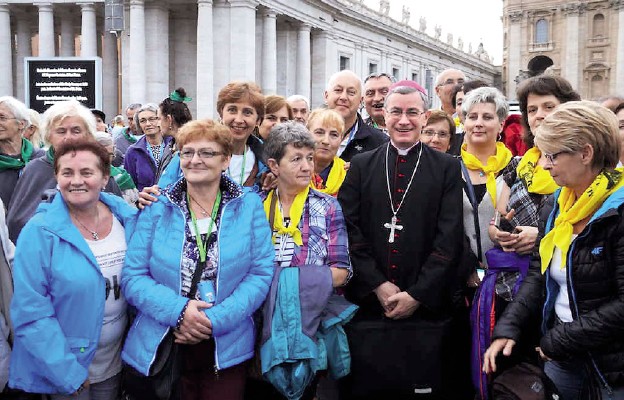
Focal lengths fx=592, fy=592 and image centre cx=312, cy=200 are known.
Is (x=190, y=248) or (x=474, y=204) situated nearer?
(x=190, y=248)

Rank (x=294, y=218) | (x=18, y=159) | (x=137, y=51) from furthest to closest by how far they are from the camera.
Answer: (x=137, y=51) < (x=18, y=159) < (x=294, y=218)

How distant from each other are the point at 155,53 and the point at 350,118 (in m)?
20.5

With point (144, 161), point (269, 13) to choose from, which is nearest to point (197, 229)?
point (144, 161)

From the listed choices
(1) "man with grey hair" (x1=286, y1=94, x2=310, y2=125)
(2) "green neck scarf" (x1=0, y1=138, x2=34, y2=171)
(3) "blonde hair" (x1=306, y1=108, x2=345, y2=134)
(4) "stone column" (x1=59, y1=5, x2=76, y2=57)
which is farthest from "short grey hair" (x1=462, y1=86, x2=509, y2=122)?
(4) "stone column" (x1=59, y1=5, x2=76, y2=57)

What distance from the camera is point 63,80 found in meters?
12.7

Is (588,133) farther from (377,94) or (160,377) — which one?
(377,94)

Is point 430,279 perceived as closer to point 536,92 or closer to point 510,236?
point 510,236

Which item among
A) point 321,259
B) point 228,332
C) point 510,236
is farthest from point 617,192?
point 228,332

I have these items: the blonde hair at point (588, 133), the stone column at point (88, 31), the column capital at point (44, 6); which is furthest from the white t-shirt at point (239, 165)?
the column capital at point (44, 6)

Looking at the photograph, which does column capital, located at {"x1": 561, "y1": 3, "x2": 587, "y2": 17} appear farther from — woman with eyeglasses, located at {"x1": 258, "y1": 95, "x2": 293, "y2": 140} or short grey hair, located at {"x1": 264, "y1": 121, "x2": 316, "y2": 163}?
short grey hair, located at {"x1": 264, "y1": 121, "x2": 316, "y2": 163}

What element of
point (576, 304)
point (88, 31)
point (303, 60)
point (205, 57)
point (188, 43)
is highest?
point (88, 31)

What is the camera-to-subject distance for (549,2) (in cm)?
6062

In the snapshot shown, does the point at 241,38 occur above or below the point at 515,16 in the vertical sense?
below

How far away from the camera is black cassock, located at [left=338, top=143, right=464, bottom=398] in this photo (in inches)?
159
